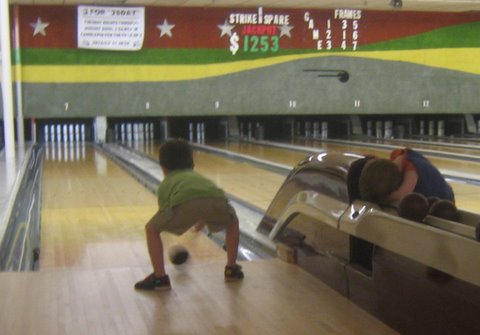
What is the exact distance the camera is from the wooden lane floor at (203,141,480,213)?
488 centimetres

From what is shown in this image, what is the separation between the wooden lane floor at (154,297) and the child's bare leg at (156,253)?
90 mm

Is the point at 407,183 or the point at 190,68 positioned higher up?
the point at 190,68

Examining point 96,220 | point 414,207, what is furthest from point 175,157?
point 96,220

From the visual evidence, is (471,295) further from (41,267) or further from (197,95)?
(197,95)

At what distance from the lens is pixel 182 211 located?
108 inches

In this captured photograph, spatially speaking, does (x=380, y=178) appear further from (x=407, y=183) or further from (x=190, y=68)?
(x=190, y=68)

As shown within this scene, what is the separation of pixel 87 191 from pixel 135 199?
579mm

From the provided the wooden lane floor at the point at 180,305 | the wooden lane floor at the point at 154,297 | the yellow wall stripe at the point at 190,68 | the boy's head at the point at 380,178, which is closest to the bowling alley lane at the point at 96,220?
the wooden lane floor at the point at 154,297

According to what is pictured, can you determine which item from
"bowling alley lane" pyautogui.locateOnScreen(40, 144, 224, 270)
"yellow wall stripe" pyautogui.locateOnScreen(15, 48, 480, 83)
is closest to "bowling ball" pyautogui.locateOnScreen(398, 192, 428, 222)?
"bowling alley lane" pyautogui.locateOnScreen(40, 144, 224, 270)

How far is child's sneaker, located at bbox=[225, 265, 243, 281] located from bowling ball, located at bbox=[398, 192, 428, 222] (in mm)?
750

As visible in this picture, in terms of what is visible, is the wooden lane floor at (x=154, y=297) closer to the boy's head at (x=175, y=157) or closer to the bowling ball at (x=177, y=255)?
the bowling ball at (x=177, y=255)

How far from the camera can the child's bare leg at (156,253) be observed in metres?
2.67

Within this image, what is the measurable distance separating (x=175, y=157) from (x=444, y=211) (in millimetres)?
1054

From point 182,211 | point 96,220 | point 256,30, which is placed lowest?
point 96,220
